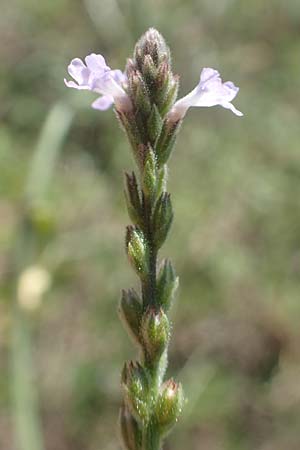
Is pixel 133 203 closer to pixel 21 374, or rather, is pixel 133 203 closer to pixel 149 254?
pixel 149 254

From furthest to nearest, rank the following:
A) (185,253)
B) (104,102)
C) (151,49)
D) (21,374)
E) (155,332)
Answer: (185,253) < (21,374) < (104,102) < (151,49) < (155,332)

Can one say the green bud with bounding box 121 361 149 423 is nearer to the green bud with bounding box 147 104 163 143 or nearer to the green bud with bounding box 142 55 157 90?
the green bud with bounding box 147 104 163 143

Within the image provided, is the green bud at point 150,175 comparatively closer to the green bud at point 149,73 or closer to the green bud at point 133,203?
the green bud at point 133,203

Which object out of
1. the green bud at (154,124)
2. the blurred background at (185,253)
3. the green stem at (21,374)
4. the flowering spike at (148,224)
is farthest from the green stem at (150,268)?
the blurred background at (185,253)

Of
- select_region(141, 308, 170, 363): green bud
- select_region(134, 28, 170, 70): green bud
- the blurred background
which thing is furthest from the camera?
the blurred background

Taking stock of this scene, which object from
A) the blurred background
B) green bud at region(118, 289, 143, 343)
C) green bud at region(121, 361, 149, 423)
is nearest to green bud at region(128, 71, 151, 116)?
green bud at region(118, 289, 143, 343)

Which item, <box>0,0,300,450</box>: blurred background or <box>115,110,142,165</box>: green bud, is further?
<box>0,0,300,450</box>: blurred background

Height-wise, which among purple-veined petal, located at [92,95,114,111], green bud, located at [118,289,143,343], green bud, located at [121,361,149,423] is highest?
purple-veined petal, located at [92,95,114,111]

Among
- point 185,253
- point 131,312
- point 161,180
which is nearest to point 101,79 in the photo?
point 161,180
